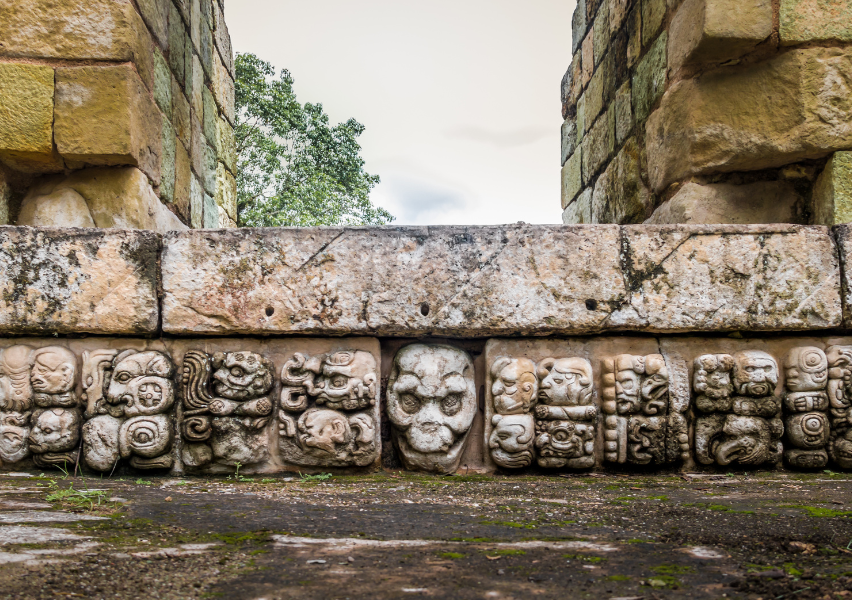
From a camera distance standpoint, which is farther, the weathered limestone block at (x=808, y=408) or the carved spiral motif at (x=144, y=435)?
the weathered limestone block at (x=808, y=408)

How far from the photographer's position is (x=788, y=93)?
279cm

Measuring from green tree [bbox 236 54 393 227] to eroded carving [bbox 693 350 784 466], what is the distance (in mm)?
9197

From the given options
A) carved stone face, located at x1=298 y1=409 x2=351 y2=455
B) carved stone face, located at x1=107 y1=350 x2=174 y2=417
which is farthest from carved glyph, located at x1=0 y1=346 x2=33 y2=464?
carved stone face, located at x1=298 y1=409 x2=351 y2=455

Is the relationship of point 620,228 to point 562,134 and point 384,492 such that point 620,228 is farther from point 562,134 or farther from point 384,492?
point 562,134

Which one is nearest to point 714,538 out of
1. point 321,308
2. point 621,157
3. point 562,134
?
point 321,308

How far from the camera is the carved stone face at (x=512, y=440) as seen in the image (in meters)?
2.54

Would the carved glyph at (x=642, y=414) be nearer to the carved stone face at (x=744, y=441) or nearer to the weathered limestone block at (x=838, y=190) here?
the carved stone face at (x=744, y=441)

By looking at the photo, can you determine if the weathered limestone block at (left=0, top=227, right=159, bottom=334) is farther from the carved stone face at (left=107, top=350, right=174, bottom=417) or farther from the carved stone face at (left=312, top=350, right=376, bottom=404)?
the carved stone face at (left=312, top=350, right=376, bottom=404)

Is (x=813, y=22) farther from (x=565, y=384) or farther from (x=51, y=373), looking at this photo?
(x=51, y=373)

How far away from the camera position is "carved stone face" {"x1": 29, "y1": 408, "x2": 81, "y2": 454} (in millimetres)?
2506

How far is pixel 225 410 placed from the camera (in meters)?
2.53

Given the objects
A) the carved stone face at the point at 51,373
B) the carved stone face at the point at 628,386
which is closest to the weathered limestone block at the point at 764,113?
the carved stone face at the point at 628,386

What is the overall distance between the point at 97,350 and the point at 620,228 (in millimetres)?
2111

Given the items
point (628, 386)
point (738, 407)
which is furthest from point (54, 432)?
point (738, 407)
